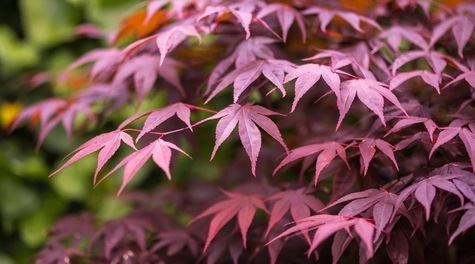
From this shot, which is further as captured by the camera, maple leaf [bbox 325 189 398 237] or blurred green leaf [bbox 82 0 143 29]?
blurred green leaf [bbox 82 0 143 29]

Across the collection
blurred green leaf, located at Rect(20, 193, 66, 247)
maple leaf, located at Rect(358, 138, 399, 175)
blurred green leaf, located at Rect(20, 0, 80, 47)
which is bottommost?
blurred green leaf, located at Rect(20, 193, 66, 247)

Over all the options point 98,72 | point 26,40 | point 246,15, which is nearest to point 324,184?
point 246,15

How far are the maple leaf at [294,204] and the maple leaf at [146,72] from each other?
0.35 m

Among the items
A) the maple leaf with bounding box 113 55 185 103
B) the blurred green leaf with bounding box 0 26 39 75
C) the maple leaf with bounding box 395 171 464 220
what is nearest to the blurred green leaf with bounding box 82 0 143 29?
the blurred green leaf with bounding box 0 26 39 75

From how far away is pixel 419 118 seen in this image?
1118 mm

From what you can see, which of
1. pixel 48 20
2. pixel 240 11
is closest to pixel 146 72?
pixel 240 11

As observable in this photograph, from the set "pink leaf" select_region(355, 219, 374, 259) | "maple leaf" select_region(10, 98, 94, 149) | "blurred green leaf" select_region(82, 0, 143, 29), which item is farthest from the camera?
"blurred green leaf" select_region(82, 0, 143, 29)

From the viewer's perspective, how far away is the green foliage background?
2244 millimetres

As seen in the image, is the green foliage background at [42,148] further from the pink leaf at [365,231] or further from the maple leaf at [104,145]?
the pink leaf at [365,231]

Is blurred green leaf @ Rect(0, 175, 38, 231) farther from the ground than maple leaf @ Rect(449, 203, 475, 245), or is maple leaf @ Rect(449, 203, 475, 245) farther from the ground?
maple leaf @ Rect(449, 203, 475, 245)

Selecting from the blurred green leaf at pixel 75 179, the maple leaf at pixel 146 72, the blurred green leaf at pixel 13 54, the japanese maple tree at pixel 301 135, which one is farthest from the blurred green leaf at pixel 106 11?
the maple leaf at pixel 146 72

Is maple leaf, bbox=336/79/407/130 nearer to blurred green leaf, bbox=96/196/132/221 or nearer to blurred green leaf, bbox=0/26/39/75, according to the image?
blurred green leaf, bbox=96/196/132/221

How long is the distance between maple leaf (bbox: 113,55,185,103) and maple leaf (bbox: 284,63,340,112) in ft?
1.13

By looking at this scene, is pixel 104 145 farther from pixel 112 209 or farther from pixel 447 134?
pixel 112 209
